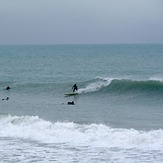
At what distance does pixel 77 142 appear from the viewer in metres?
23.5

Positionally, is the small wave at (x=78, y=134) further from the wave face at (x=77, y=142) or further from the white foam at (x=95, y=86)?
the white foam at (x=95, y=86)

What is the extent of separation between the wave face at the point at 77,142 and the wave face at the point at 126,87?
1619 cm

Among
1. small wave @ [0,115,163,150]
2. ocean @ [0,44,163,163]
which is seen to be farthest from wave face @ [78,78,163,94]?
small wave @ [0,115,163,150]

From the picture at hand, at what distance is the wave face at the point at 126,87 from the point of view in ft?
139

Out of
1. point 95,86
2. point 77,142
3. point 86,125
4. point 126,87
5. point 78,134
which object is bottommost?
point 77,142

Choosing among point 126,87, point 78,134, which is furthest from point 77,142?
point 126,87

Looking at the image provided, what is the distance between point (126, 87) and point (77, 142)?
70.0ft

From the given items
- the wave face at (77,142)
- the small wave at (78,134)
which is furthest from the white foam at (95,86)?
the wave face at (77,142)

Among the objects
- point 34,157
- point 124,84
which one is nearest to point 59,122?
point 34,157

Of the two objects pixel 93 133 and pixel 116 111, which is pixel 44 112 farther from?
pixel 93 133

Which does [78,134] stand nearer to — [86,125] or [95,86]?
[86,125]

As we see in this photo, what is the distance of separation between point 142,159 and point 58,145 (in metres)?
5.00

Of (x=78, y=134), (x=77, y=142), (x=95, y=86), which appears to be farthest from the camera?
(x=95, y=86)

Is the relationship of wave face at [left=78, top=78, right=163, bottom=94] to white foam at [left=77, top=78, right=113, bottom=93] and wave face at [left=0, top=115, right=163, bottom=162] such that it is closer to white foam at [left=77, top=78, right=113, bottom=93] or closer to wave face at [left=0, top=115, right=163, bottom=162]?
white foam at [left=77, top=78, right=113, bottom=93]
